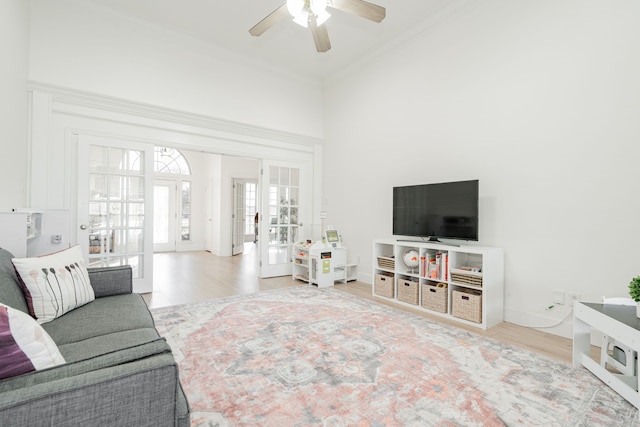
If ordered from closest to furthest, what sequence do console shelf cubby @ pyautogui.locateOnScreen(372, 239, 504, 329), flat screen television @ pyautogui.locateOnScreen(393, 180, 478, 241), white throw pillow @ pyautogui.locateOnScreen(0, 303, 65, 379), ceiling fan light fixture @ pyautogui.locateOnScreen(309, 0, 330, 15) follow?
white throw pillow @ pyautogui.locateOnScreen(0, 303, 65, 379) < ceiling fan light fixture @ pyautogui.locateOnScreen(309, 0, 330, 15) < console shelf cubby @ pyautogui.locateOnScreen(372, 239, 504, 329) < flat screen television @ pyautogui.locateOnScreen(393, 180, 478, 241)

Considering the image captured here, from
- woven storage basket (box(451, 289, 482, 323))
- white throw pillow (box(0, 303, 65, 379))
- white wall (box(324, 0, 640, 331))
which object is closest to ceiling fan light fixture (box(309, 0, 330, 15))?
white wall (box(324, 0, 640, 331))

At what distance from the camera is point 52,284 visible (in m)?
1.79

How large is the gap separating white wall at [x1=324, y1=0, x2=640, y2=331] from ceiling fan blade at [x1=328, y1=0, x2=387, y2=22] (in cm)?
144

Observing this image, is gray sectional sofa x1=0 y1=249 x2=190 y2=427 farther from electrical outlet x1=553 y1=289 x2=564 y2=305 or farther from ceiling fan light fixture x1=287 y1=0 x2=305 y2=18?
electrical outlet x1=553 y1=289 x2=564 y2=305

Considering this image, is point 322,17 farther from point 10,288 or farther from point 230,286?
point 230,286

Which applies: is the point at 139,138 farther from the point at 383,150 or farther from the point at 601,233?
the point at 601,233

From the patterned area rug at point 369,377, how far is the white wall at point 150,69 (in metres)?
2.89

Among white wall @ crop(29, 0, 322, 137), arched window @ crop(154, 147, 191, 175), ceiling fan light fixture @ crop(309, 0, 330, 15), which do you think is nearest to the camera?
ceiling fan light fixture @ crop(309, 0, 330, 15)

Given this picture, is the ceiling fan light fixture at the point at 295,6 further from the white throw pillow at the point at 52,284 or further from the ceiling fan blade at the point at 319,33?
the white throw pillow at the point at 52,284

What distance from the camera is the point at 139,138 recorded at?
4008 mm

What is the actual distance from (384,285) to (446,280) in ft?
2.85

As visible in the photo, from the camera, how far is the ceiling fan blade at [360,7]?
2.51 metres

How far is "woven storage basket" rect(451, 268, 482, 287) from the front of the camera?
9.74ft

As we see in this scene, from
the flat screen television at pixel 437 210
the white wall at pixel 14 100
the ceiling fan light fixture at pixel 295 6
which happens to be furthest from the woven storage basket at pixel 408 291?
the white wall at pixel 14 100
